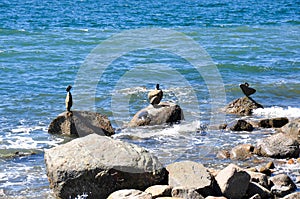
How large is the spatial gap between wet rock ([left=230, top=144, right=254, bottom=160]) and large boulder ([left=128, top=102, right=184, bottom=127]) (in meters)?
3.53

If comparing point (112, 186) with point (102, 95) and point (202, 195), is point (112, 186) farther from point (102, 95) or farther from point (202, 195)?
point (102, 95)

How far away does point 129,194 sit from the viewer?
33.5ft

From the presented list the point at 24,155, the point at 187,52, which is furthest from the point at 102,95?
the point at 187,52

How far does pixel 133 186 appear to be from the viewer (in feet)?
36.3

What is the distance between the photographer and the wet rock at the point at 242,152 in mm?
14062

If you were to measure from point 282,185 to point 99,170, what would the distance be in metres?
3.62

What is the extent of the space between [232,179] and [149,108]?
703 cm

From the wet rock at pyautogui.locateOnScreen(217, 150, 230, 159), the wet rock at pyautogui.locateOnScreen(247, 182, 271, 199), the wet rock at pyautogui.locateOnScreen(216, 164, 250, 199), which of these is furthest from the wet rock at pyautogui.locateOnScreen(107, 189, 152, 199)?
the wet rock at pyautogui.locateOnScreen(217, 150, 230, 159)

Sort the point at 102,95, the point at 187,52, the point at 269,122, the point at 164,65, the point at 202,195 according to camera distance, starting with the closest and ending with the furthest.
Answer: the point at 202,195 → the point at 269,122 → the point at 102,95 → the point at 164,65 → the point at 187,52

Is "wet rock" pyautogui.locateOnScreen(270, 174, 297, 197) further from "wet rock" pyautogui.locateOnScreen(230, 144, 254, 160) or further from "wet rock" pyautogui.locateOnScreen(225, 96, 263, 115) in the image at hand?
"wet rock" pyautogui.locateOnScreen(225, 96, 263, 115)

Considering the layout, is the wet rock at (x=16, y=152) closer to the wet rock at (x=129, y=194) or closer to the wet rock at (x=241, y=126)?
the wet rock at (x=129, y=194)

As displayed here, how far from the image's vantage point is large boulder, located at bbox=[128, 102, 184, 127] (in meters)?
17.4

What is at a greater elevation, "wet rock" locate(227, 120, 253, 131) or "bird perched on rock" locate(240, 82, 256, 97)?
"bird perched on rock" locate(240, 82, 256, 97)

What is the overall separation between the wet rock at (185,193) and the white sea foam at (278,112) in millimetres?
8680
